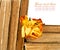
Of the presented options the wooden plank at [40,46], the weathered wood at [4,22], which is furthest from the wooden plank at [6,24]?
the wooden plank at [40,46]

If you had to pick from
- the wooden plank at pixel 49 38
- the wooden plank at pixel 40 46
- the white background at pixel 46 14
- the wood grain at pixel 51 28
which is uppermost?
the white background at pixel 46 14

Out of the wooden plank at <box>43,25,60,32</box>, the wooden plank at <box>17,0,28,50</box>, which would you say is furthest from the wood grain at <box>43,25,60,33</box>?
the wooden plank at <box>17,0,28,50</box>

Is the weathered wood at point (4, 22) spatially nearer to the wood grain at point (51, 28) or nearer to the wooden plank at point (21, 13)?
the wooden plank at point (21, 13)

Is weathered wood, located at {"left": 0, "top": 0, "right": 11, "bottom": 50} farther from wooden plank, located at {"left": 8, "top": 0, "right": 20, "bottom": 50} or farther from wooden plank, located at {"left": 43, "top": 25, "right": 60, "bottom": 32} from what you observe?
wooden plank, located at {"left": 43, "top": 25, "right": 60, "bottom": 32}

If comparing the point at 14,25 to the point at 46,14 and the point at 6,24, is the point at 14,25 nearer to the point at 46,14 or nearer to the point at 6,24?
the point at 6,24

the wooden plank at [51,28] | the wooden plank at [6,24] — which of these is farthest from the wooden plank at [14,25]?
the wooden plank at [51,28]

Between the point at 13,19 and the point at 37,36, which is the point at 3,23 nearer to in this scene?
the point at 13,19

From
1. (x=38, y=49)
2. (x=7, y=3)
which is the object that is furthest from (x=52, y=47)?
(x=7, y=3)

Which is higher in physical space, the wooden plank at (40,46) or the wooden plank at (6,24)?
the wooden plank at (6,24)

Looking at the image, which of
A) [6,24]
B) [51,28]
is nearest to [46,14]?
[51,28]
